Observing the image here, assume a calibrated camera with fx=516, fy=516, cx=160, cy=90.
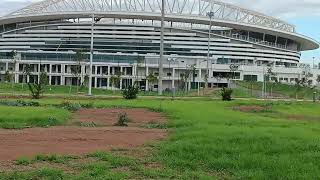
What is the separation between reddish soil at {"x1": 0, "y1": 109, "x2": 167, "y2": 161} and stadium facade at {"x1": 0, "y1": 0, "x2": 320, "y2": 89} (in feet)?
299

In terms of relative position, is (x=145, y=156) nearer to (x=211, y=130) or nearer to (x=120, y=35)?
(x=211, y=130)

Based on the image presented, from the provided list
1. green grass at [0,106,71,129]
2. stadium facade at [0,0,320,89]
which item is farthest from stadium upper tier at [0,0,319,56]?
green grass at [0,106,71,129]

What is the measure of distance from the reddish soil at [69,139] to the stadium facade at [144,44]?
91261 mm

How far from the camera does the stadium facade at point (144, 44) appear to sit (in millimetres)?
120375

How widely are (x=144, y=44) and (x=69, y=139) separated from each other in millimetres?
128308

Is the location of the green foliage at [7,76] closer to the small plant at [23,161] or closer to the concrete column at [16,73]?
the concrete column at [16,73]

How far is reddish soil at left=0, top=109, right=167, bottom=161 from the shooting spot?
14375mm

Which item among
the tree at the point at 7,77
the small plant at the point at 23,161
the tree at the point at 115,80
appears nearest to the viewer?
the small plant at the point at 23,161

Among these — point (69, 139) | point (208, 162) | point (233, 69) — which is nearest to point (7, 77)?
point (233, 69)

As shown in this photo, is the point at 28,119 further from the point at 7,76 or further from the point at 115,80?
the point at 7,76

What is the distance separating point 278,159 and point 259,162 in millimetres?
733

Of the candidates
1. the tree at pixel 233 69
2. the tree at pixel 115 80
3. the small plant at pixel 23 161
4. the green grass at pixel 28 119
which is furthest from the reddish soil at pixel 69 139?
the tree at pixel 233 69

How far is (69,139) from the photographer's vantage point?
1739cm

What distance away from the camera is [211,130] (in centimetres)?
1897
